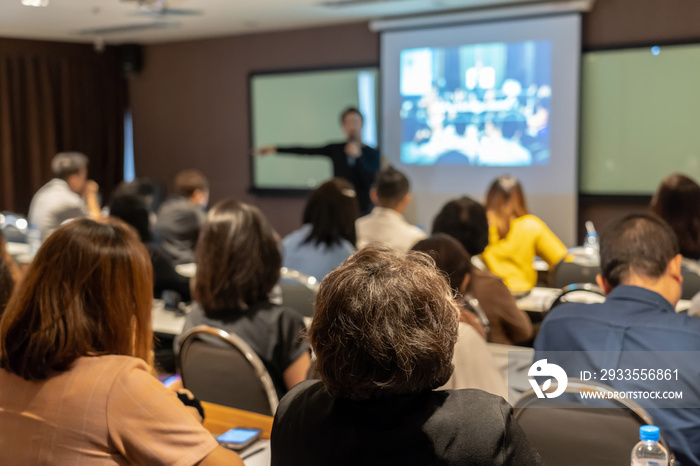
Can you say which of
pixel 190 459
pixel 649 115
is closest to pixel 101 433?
pixel 190 459

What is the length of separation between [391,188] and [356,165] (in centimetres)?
244

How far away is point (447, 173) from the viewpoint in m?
6.66

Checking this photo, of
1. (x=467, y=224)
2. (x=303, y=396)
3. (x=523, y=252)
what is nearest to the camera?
(x=303, y=396)

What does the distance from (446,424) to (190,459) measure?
1.78ft

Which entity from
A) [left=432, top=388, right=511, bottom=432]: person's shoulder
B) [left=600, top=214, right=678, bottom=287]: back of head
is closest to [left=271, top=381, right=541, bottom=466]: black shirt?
[left=432, top=388, right=511, bottom=432]: person's shoulder

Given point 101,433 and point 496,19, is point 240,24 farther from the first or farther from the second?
point 101,433

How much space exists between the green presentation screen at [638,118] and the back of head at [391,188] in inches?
95.2

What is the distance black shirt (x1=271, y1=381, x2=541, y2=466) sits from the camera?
110cm

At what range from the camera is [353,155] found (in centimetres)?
670

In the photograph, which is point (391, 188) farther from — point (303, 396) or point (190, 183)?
point (303, 396)

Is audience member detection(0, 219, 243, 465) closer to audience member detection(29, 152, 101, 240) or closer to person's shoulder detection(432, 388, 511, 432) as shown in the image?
person's shoulder detection(432, 388, 511, 432)

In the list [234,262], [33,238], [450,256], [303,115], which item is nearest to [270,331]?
[234,262]

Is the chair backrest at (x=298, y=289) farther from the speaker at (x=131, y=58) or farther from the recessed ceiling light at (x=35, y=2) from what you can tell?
the speaker at (x=131, y=58)

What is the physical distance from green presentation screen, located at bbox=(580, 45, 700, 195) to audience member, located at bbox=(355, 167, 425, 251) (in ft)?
7.92
